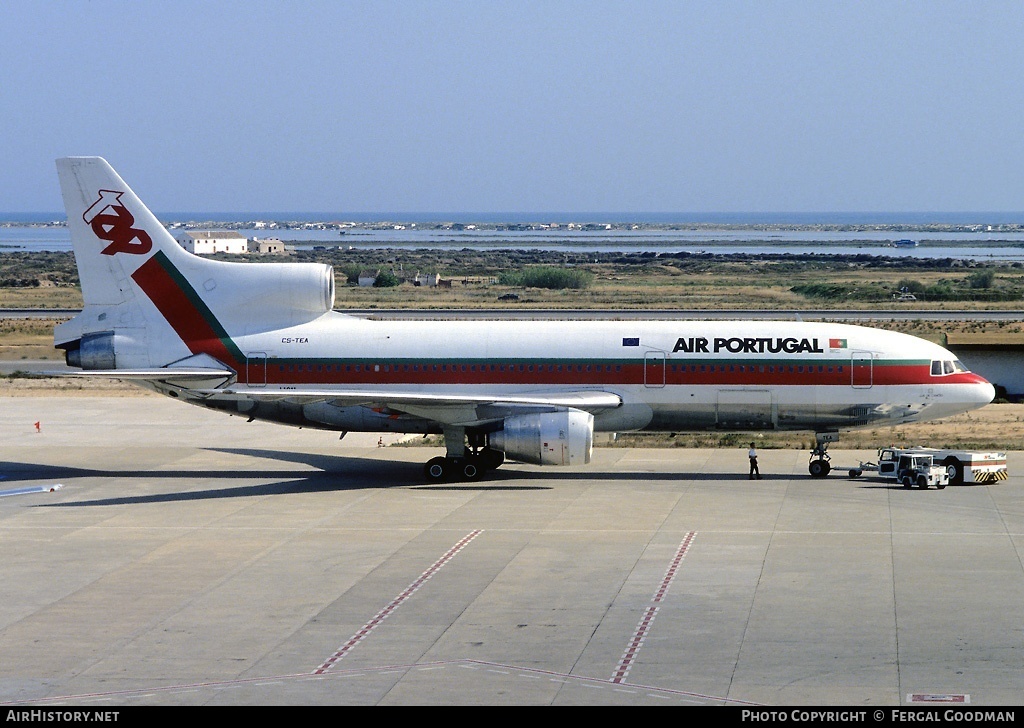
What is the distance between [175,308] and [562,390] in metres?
12.2

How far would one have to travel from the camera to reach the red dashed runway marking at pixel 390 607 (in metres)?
20.9

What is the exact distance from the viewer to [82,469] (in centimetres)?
4112

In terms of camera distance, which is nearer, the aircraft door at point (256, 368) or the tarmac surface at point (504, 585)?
the tarmac surface at point (504, 585)

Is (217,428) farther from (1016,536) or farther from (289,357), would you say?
(1016,536)

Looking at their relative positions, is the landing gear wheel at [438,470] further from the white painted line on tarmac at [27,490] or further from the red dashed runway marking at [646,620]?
the white painted line on tarmac at [27,490]

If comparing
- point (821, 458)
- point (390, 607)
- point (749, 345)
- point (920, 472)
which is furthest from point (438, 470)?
point (390, 607)

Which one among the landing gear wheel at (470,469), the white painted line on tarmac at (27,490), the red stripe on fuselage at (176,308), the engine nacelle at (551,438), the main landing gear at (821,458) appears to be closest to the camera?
the white painted line on tarmac at (27,490)

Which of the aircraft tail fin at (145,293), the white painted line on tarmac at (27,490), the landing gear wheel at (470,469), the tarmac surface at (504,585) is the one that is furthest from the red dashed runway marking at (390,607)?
the white painted line on tarmac at (27,490)

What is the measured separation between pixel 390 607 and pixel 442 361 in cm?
1525

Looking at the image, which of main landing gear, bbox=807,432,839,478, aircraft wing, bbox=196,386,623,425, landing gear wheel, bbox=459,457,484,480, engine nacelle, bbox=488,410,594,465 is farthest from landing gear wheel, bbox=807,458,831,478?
landing gear wheel, bbox=459,457,484,480

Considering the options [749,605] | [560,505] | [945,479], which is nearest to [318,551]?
[560,505]

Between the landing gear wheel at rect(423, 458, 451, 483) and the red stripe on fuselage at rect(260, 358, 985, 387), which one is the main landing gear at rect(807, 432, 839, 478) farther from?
the landing gear wheel at rect(423, 458, 451, 483)

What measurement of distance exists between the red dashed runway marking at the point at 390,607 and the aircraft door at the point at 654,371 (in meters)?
9.26

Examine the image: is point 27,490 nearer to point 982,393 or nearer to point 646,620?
point 646,620
